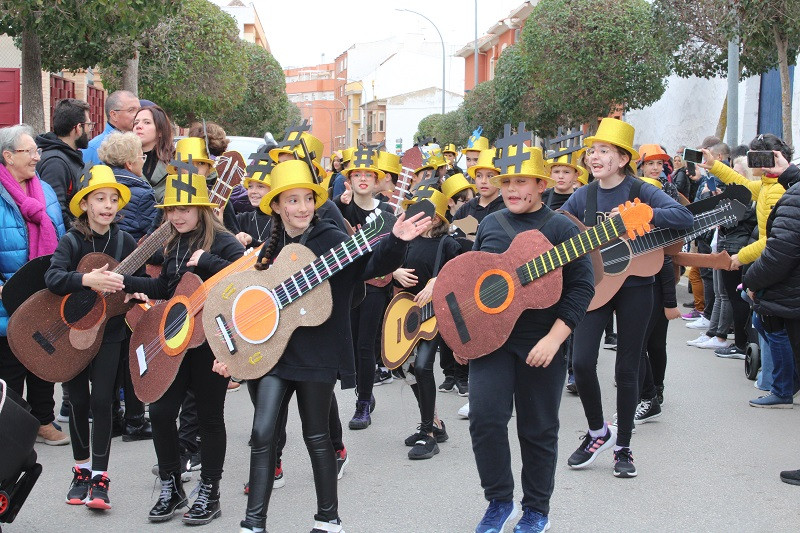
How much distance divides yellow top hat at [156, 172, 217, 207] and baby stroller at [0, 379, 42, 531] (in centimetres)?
133

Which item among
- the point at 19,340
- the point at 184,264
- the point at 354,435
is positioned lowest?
the point at 354,435

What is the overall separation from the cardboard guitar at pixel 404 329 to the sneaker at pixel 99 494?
79.8 inches

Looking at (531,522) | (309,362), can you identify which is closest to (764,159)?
(531,522)

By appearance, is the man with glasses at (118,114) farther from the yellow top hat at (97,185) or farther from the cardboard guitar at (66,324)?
the cardboard guitar at (66,324)

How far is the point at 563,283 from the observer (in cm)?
485

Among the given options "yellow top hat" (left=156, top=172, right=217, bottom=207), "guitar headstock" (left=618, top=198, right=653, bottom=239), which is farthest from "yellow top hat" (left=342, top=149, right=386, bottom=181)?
"guitar headstock" (left=618, top=198, right=653, bottom=239)

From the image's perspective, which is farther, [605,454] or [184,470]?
[605,454]

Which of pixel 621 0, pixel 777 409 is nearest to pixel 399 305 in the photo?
pixel 777 409

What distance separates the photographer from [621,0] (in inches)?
1097

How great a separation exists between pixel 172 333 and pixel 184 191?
788mm

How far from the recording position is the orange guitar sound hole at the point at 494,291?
15.7 ft

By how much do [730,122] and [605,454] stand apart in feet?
37.3

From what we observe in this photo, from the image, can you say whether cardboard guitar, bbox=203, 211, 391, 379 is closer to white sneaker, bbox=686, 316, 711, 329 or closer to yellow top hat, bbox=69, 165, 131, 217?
yellow top hat, bbox=69, 165, 131, 217

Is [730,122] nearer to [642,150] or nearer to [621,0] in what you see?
[642,150]
